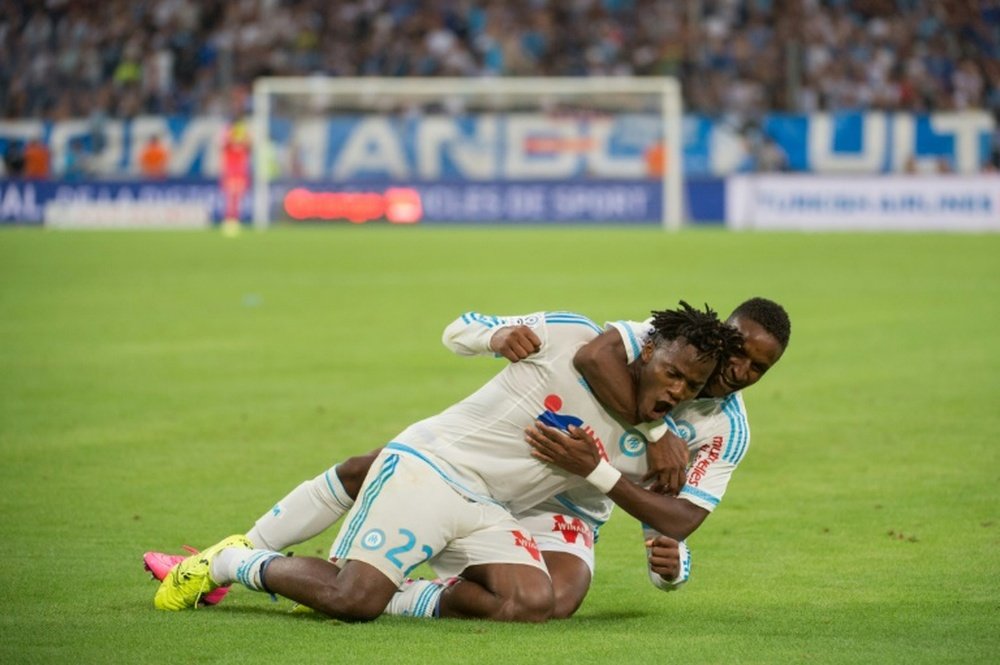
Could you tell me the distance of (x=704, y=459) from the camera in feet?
22.7

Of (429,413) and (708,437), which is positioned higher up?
(708,437)

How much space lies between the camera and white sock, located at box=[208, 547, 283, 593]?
22.2 ft

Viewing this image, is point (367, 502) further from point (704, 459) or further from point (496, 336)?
point (704, 459)

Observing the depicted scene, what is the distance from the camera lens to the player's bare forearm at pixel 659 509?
6.67m

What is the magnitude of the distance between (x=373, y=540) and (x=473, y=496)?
1.53ft

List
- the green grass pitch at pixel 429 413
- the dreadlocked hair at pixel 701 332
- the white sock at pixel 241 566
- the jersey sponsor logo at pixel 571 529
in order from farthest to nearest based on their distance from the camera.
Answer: the jersey sponsor logo at pixel 571 529
the white sock at pixel 241 566
the green grass pitch at pixel 429 413
the dreadlocked hair at pixel 701 332

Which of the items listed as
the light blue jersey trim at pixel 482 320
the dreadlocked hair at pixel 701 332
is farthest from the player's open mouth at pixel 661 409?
the light blue jersey trim at pixel 482 320

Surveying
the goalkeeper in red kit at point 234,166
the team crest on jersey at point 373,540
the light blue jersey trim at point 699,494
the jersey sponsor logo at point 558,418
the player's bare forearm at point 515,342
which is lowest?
the goalkeeper in red kit at point 234,166

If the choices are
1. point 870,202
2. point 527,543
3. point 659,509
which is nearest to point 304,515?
point 527,543

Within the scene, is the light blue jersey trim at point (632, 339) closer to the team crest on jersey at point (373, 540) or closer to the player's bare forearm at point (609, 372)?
the player's bare forearm at point (609, 372)

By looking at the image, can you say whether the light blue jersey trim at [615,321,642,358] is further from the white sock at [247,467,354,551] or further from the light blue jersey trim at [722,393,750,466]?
the white sock at [247,467,354,551]

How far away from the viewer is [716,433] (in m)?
6.92

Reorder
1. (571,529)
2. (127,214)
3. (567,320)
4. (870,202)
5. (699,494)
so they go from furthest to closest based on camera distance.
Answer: (127,214), (870,202), (571,529), (567,320), (699,494)

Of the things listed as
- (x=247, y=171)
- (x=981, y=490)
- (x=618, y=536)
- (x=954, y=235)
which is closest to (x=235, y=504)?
(x=618, y=536)
